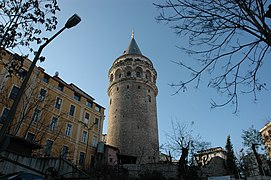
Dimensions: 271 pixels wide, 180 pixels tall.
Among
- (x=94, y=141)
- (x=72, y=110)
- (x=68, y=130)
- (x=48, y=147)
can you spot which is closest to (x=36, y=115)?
(x=48, y=147)

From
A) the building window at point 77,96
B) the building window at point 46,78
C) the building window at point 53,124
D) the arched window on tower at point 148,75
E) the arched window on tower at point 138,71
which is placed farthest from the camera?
the arched window on tower at point 148,75

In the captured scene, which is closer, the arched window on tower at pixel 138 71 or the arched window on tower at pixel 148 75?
the arched window on tower at pixel 138 71

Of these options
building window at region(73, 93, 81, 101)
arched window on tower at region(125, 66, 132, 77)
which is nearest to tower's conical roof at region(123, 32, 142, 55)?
arched window on tower at region(125, 66, 132, 77)

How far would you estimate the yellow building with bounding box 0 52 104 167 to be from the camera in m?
21.6

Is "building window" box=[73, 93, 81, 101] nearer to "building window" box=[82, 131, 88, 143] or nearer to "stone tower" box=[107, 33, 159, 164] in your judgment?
"building window" box=[82, 131, 88, 143]

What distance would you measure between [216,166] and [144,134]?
11.2 m

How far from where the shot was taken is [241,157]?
1313 inches

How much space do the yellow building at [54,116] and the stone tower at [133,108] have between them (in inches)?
219

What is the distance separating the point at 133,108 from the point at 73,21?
31953 millimetres

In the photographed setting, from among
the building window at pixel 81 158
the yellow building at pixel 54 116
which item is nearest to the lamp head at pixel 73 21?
the yellow building at pixel 54 116

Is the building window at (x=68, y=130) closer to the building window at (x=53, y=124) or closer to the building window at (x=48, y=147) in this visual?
the building window at (x=53, y=124)

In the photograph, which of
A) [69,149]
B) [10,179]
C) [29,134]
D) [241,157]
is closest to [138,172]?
[69,149]

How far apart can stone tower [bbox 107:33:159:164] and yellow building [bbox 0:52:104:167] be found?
556cm

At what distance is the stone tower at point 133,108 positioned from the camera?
113ft
